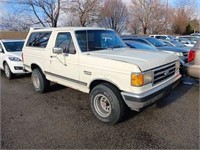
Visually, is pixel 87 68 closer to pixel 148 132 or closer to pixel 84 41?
pixel 84 41

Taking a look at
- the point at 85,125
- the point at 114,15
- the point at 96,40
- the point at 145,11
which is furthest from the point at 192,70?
the point at 145,11

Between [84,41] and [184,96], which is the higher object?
[84,41]

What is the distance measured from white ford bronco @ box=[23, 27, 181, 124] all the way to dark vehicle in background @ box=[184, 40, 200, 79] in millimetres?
1090

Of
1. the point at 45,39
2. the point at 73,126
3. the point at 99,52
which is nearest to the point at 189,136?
the point at 73,126

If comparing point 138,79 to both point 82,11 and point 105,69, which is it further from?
point 82,11

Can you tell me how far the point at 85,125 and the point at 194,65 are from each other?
3.42 metres

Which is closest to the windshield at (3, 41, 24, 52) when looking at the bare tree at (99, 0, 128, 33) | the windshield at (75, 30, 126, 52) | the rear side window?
the rear side window

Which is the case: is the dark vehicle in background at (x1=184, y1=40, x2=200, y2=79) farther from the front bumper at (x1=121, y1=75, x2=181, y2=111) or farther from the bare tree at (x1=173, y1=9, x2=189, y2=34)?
the bare tree at (x1=173, y1=9, x2=189, y2=34)

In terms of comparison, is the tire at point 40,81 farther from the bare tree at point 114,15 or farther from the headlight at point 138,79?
the bare tree at point 114,15

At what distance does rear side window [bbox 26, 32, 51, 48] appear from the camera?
552 centimetres

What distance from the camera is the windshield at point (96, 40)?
4.61 meters

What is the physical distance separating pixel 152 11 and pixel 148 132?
4662 centimetres

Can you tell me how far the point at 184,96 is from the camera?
18.1 feet

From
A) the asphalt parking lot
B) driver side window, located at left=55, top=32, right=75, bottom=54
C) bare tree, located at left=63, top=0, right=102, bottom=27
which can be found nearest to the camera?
the asphalt parking lot
